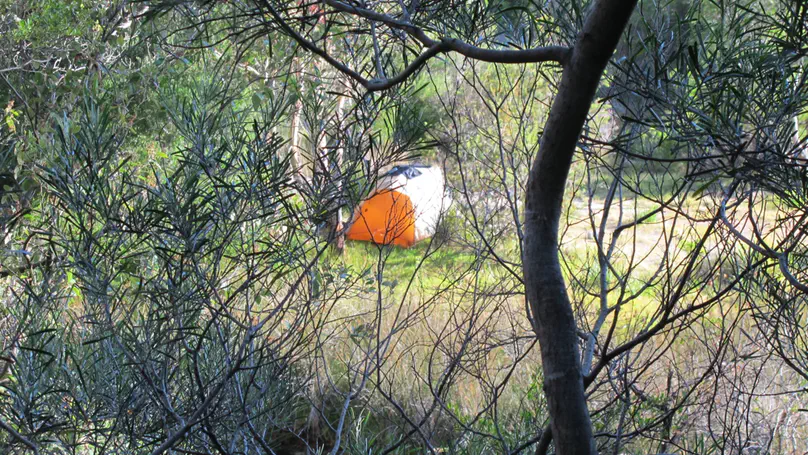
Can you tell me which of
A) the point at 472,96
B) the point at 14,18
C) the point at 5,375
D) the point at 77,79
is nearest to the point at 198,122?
the point at 77,79

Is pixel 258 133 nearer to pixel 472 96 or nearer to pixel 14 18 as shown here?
pixel 14 18

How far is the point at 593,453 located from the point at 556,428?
42 millimetres

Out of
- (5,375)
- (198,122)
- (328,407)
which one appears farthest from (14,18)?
(328,407)

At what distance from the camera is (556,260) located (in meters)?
0.63

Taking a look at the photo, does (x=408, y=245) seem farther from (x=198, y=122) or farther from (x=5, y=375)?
(x=198, y=122)

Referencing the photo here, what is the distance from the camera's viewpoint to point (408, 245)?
6281mm

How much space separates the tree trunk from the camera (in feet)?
1.90

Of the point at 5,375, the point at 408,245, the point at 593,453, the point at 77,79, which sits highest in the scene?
the point at 408,245

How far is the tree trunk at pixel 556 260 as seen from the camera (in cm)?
58

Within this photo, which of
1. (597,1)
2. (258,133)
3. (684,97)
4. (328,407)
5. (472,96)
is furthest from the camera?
(472,96)

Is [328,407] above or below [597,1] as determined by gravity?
above

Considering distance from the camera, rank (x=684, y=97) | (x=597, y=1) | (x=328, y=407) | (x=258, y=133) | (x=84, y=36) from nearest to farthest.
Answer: (x=597, y=1) → (x=684, y=97) → (x=258, y=133) → (x=84, y=36) → (x=328, y=407)

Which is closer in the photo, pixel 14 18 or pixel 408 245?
pixel 14 18

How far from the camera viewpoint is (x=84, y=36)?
7.70 feet
